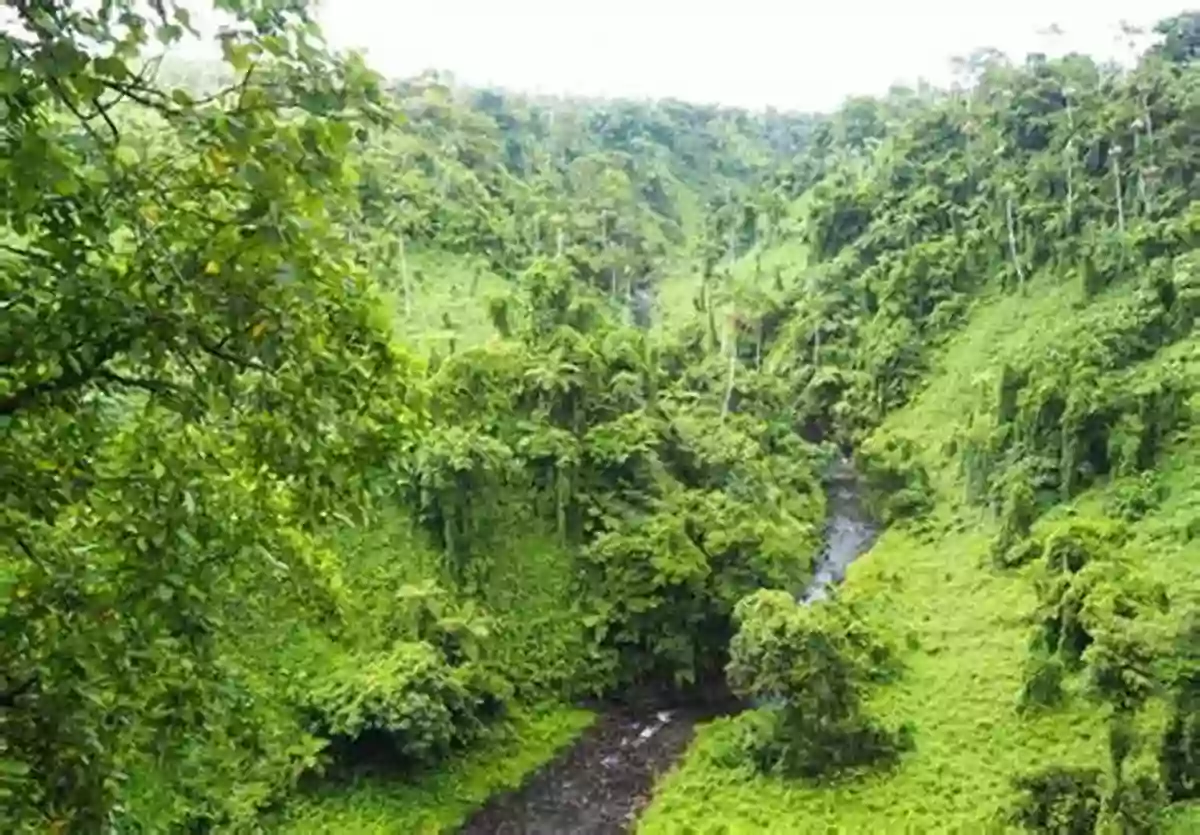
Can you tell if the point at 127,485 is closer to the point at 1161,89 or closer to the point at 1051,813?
the point at 1051,813

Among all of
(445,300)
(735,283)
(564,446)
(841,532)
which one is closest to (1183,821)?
(564,446)

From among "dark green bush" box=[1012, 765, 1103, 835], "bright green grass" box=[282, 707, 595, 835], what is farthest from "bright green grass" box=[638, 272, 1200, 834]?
"bright green grass" box=[282, 707, 595, 835]

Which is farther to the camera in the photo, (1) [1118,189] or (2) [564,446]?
(1) [1118,189]

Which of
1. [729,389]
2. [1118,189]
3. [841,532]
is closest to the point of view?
[841,532]

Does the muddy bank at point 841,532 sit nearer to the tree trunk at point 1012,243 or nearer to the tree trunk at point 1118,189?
the tree trunk at point 1012,243

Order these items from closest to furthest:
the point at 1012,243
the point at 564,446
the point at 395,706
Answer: the point at 395,706 → the point at 564,446 → the point at 1012,243

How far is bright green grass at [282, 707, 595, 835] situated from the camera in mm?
18688

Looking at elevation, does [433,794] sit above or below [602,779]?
above

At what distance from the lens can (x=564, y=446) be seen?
25.6 metres

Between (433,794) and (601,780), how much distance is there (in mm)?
2978

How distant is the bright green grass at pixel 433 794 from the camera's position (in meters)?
18.7

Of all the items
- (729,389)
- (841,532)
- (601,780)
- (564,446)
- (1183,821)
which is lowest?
(1183,821)

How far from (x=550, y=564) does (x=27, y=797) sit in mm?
22296

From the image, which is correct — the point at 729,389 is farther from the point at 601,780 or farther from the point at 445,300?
the point at 601,780
